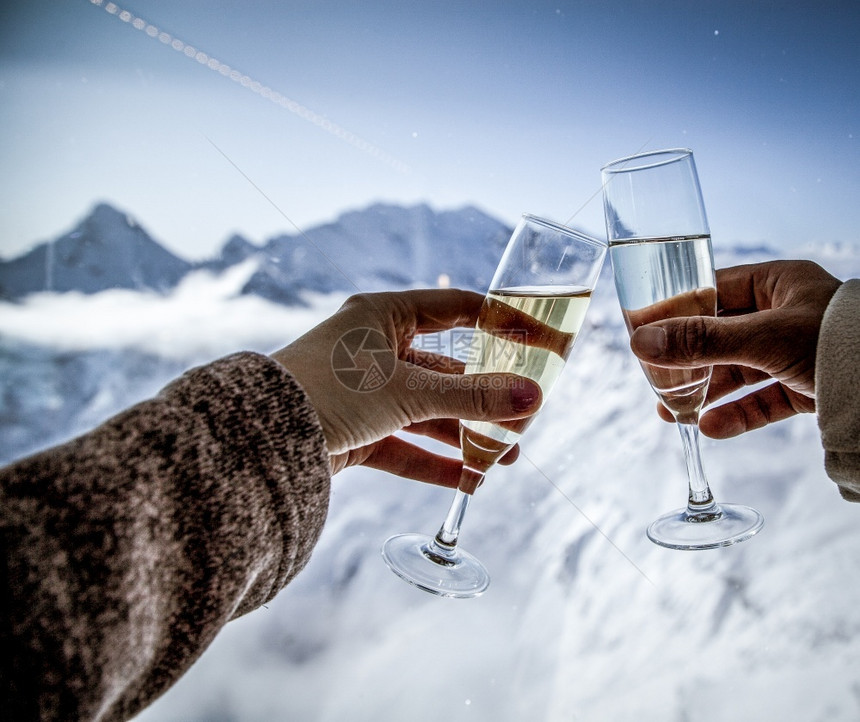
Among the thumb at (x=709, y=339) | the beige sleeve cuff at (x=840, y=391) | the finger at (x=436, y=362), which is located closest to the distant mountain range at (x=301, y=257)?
the finger at (x=436, y=362)

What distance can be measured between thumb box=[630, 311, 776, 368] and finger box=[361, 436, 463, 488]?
0.50 m

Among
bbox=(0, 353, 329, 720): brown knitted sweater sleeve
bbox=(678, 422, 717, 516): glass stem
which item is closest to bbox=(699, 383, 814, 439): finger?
bbox=(678, 422, 717, 516): glass stem

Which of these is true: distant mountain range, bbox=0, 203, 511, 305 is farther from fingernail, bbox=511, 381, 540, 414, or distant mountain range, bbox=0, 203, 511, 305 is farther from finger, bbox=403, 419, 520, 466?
fingernail, bbox=511, 381, 540, 414

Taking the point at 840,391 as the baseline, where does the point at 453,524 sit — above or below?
below

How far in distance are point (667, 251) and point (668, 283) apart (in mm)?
48

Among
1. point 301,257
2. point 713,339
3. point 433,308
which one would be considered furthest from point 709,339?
point 301,257

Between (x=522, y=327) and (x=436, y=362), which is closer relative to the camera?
(x=522, y=327)

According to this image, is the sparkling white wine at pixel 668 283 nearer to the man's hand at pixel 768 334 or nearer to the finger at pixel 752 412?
the man's hand at pixel 768 334

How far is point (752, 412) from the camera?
1254 millimetres

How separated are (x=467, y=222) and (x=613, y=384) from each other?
34.4 inches

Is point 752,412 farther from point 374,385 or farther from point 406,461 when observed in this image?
point 374,385

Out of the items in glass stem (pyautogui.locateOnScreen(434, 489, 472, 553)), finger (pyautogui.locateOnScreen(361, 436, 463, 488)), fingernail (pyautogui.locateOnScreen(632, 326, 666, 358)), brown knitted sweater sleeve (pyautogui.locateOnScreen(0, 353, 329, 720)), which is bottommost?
finger (pyautogui.locateOnScreen(361, 436, 463, 488))

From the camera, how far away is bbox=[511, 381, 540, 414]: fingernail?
2.79 ft

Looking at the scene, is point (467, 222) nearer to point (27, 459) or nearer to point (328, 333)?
point (328, 333)
